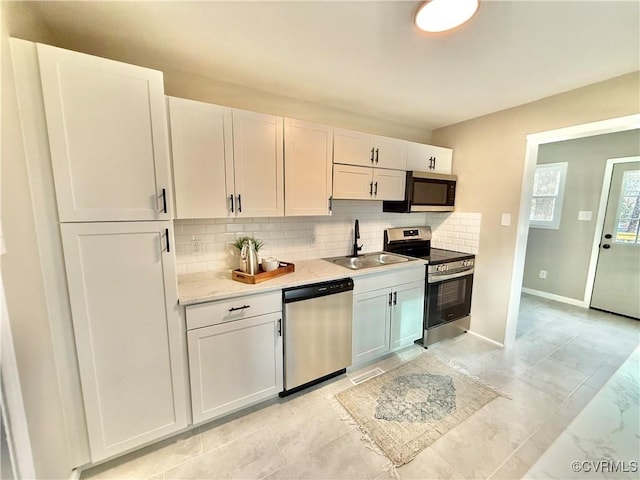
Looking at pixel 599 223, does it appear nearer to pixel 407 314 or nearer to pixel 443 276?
pixel 443 276

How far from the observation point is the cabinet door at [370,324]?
2264 mm

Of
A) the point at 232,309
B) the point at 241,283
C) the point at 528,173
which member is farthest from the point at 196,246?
the point at 528,173

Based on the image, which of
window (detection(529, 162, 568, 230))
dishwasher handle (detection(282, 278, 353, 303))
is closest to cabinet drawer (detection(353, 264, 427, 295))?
dishwasher handle (detection(282, 278, 353, 303))

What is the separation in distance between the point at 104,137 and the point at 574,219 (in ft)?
18.1

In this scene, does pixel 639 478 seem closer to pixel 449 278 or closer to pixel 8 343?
pixel 449 278

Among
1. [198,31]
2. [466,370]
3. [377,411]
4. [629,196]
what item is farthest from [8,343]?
[629,196]

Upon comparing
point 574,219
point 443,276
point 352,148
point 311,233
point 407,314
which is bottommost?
point 407,314

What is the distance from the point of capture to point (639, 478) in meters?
1.44

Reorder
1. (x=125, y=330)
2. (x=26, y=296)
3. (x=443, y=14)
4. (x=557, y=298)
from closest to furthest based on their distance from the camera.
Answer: (x=26, y=296) → (x=443, y=14) → (x=125, y=330) → (x=557, y=298)

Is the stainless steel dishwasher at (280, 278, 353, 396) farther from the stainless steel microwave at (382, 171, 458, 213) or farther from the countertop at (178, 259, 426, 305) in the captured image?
the stainless steel microwave at (382, 171, 458, 213)

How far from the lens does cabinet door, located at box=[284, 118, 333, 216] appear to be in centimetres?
207

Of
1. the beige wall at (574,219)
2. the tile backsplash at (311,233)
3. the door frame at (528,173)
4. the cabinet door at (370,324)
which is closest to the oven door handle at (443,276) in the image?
the tile backsplash at (311,233)

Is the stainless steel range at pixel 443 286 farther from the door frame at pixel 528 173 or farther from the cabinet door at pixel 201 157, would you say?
the cabinet door at pixel 201 157

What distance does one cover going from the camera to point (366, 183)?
249cm
